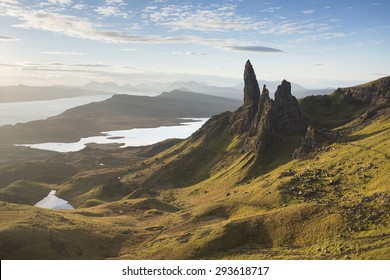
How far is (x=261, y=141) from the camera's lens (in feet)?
499

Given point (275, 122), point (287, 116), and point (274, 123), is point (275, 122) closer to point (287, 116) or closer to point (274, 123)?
point (274, 123)

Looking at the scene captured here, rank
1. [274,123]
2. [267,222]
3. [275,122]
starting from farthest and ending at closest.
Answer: [275,122] < [274,123] < [267,222]

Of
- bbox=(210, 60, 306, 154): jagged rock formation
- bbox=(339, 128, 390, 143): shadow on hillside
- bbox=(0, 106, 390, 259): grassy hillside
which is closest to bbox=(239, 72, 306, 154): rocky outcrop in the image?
bbox=(210, 60, 306, 154): jagged rock formation

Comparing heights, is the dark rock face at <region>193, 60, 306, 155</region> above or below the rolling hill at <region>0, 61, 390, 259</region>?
above

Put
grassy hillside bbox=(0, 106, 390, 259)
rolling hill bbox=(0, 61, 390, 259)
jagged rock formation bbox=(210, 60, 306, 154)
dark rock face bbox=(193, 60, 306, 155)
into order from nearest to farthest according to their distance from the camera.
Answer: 1. grassy hillside bbox=(0, 106, 390, 259)
2. rolling hill bbox=(0, 61, 390, 259)
3. dark rock face bbox=(193, 60, 306, 155)
4. jagged rock formation bbox=(210, 60, 306, 154)

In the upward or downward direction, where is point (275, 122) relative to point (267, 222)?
upward

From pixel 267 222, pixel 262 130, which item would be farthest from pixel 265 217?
pixel 262 130

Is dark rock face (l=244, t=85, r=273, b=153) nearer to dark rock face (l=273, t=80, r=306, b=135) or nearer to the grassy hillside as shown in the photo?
dark rock face (l=273, t=80, r=306, b=135)

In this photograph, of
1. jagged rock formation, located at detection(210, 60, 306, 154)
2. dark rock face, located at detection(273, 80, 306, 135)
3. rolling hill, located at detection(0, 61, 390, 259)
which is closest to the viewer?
rolling hill, located at detection(0, 61, 390, 259)

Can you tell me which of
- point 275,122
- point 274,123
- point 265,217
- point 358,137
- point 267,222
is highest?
point 275,122

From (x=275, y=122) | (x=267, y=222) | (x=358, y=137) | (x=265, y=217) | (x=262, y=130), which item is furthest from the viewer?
(x=275, y=122)

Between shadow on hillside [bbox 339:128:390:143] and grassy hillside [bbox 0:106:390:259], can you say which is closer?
grassy hillside [bbox 0:106:390:259]

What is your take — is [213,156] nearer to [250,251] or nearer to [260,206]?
[260,206]
